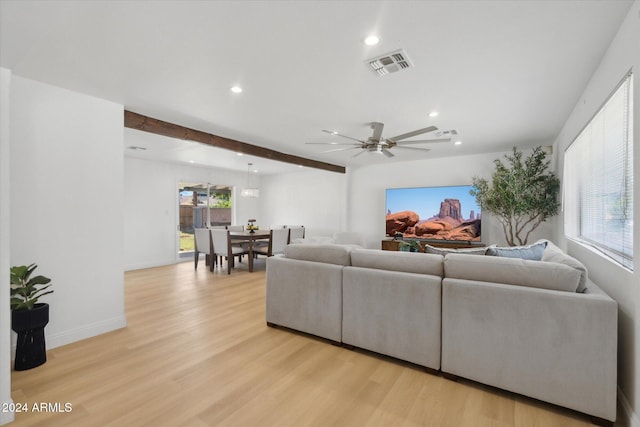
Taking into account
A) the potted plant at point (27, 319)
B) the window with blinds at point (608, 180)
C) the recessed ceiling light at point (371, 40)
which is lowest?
the potted plant at point (27, 319)

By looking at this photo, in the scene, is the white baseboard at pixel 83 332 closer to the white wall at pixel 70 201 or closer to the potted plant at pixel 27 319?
the white wall at pixel 70 201

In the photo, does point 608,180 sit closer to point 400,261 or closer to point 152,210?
point 400,261

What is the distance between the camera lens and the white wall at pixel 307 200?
8.03m

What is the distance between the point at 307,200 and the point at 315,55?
21.3 feet

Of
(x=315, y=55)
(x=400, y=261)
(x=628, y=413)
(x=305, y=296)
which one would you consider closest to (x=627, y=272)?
(x=628, y=413)

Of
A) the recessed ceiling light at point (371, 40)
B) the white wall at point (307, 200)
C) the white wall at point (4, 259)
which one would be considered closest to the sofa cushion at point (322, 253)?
the recessed ceiling light at point (371, 40)

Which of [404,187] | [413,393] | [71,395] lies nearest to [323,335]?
[413,393]

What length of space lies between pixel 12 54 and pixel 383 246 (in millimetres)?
5868

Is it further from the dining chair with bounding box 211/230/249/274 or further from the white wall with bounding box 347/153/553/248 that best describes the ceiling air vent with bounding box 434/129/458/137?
the dining chair with bounding box 211/230/249/274

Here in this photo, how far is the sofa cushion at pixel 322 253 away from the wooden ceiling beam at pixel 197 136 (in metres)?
2.28

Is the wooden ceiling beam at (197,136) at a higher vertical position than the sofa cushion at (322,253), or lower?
higher

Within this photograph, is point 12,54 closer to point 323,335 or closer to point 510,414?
point 323,335

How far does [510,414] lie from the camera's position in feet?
5.82

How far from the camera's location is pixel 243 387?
203cm
